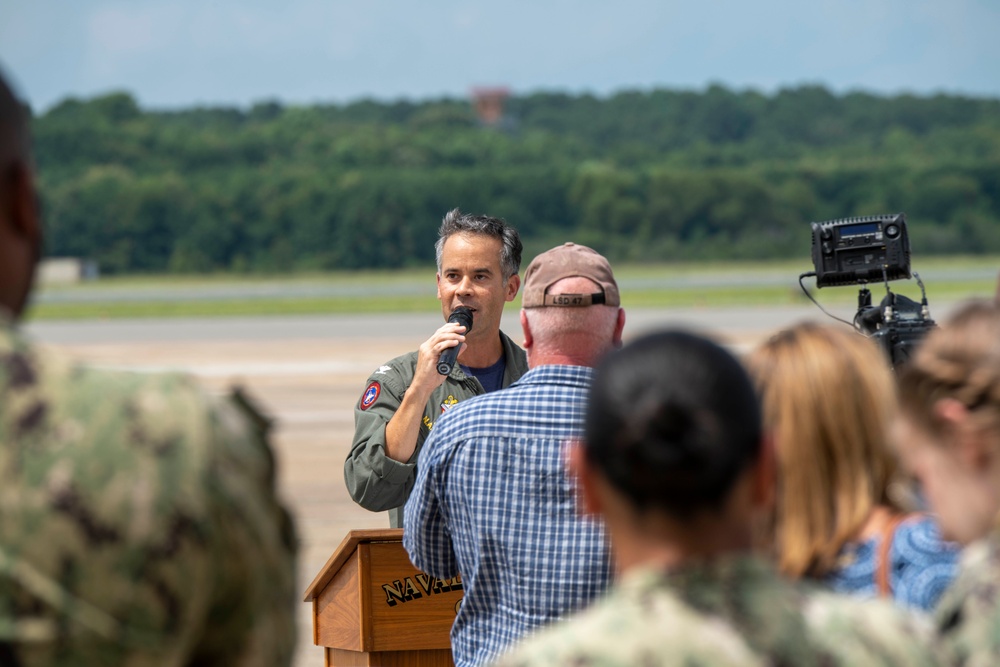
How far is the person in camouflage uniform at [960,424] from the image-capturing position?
210 cm

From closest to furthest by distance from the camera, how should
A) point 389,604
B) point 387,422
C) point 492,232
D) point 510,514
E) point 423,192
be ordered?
point 510,514
point 389,604
point 387,422
point 492,232
point 423,192

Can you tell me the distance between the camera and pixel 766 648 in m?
1.60

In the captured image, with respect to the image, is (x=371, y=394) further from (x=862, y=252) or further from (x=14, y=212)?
(x=14, y=212)

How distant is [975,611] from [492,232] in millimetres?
3328

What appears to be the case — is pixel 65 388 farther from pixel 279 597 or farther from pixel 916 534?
pixel 916 534

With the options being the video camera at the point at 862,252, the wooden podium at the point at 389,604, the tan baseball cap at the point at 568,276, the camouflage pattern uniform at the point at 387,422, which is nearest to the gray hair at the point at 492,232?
the camouflage pattern uniform at the point at 387,422

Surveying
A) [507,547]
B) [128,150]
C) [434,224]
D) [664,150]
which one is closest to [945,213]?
[434,224]

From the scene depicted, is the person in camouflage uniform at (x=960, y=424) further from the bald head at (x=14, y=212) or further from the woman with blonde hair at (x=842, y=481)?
the bald head at (x=14, y=212)

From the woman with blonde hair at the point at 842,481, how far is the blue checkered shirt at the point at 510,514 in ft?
3.21

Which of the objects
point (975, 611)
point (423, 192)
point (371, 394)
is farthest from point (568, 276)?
point (423, 192)

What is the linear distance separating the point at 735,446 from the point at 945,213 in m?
87.4

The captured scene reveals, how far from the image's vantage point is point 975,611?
195 centimetres

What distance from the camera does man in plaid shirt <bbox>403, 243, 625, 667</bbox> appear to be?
10.4 ft

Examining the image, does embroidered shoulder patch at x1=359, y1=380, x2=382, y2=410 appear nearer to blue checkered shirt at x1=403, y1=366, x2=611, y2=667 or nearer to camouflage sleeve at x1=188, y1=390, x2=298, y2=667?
blue checkered shirt at x1=403, y1=366, x2=611, y2=667
